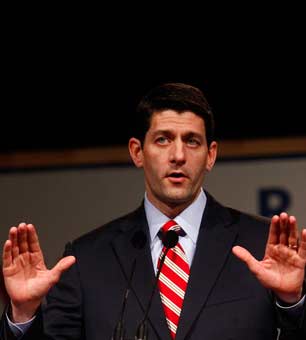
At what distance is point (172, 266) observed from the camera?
2.03 meters

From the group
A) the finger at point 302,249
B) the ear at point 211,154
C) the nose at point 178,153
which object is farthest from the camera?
the ear at point 211,154

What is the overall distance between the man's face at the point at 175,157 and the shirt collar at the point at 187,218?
0.02m

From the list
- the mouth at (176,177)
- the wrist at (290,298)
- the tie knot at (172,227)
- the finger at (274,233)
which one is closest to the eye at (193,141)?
the mouth at (176,177)

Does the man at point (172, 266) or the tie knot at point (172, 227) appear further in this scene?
the tie knot at point (172, 227)

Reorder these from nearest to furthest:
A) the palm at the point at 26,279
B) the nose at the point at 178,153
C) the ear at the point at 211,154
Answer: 1. the palm at the point at 26,279
2. the nose at the point at 178,153
3. the ear at the point at 211,154

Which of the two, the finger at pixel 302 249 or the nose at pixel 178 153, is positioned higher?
the nose at pixel 178 153

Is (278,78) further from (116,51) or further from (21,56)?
(21,56)

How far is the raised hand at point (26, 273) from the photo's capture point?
6.27ft

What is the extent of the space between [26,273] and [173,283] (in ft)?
1.24

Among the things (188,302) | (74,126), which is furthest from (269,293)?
(74,126)

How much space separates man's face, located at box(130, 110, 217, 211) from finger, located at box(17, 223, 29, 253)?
410mm

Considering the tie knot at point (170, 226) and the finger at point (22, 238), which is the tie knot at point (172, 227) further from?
the finger at point (22, 238)

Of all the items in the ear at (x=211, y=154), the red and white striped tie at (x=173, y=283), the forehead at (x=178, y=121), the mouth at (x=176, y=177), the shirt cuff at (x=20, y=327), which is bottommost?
the shirt cuff at (x=20, y=327)

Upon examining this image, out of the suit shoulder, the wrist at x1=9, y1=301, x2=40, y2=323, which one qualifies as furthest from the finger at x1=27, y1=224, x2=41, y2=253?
the suit shoulder
